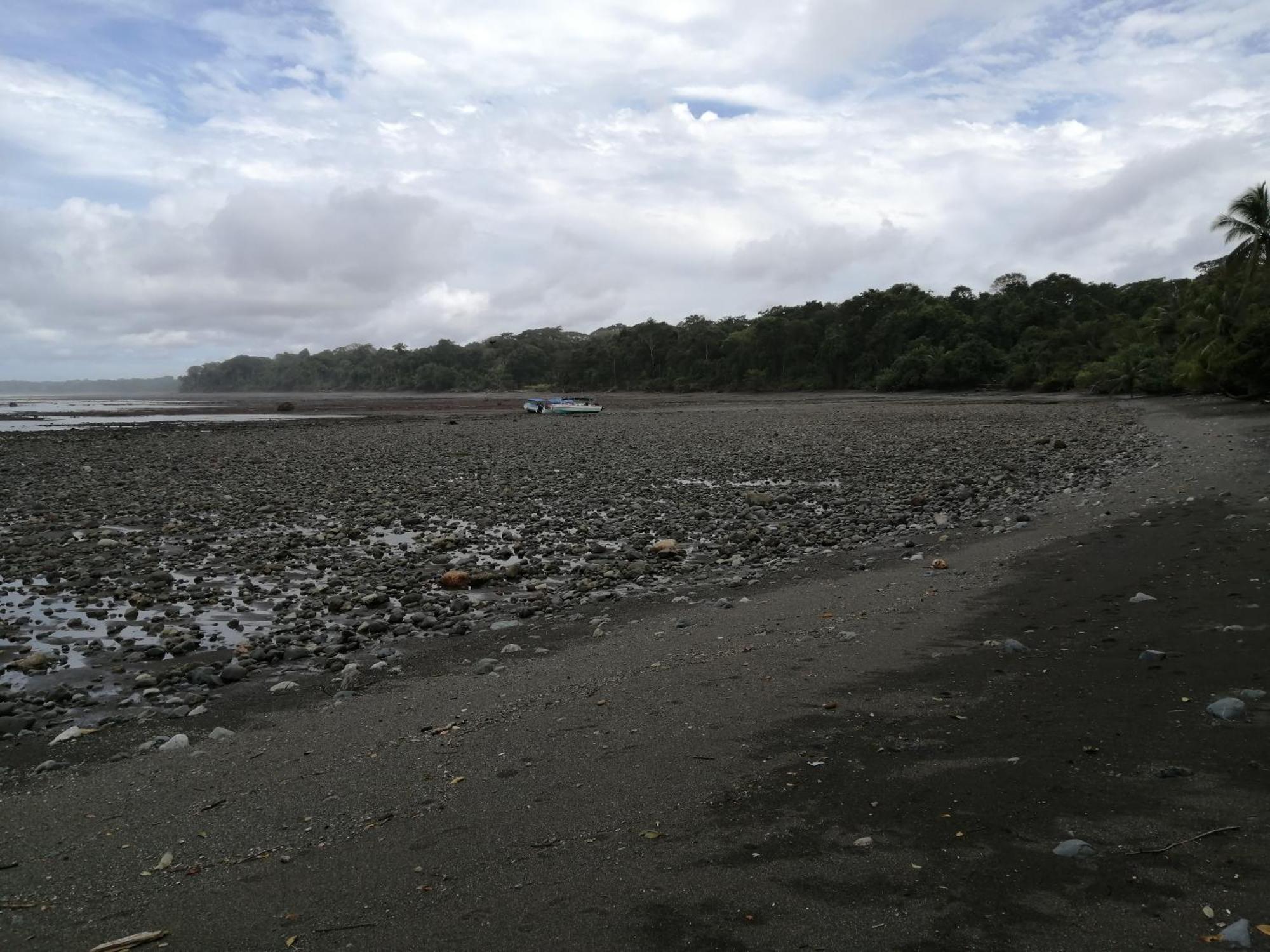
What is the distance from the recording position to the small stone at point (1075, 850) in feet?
11.7

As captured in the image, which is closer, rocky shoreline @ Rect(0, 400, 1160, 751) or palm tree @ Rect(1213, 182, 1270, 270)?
rocky shoreline @ Rect(0, 400, 1160, 751)

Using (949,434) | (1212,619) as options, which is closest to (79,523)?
(1212,619)

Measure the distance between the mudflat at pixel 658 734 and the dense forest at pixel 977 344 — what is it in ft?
114

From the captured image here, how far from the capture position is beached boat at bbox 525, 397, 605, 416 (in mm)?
62469

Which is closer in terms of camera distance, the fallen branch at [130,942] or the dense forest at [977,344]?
the fallen branch at [130,942]

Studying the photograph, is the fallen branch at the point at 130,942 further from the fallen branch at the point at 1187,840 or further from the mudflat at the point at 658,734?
the fallen branch at the point at 1187,840

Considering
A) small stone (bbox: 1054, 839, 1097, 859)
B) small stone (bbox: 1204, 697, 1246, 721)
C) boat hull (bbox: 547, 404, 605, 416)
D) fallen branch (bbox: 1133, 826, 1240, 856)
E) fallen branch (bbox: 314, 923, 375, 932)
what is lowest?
fallen branch (bbox: 314, 923, 375, 932)

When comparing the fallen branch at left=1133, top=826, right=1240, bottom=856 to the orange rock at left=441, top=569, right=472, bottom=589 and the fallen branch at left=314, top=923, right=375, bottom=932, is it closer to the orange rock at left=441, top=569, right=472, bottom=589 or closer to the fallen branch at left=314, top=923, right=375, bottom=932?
the fallen branch at left=314, top=923, right=375, bottom=932

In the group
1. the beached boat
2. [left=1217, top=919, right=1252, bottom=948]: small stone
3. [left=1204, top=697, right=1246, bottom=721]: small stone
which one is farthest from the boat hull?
[left=1217, top=919, right=1252, bottom=948]: small stone

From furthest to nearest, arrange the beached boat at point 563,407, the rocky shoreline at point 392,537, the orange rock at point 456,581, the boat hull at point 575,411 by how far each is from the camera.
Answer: the beached boat at point 563,407
the boat hull at point 575,411
the orange rock at point 456,581
the rocky shoreline at point 392,537

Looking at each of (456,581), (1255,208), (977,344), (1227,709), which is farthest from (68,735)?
(977,344)

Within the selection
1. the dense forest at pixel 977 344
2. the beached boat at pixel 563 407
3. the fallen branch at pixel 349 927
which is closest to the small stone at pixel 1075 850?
the fallen branch at pixel 349 927

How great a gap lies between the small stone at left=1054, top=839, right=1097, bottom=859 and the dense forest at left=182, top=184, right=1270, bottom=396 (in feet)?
132

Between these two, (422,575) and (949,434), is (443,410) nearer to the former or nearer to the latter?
(949,434)
